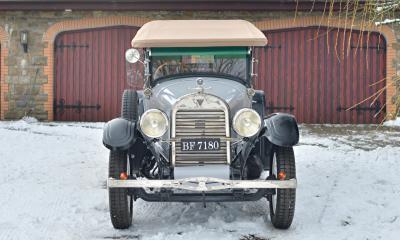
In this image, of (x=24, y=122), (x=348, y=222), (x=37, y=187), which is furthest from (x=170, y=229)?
(x=24, y=122)

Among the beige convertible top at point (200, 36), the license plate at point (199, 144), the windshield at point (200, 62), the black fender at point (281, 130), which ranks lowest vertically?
the license plate at point (199, 144)

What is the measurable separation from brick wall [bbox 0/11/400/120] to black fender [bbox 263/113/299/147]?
748cm

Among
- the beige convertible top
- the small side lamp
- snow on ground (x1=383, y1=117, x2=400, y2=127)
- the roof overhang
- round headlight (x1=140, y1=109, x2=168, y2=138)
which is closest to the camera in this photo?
round headlight (x1=140, y1=109, x2=168, y2=138)

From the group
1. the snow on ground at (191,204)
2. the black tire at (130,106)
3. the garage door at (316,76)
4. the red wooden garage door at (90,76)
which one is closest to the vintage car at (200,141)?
the snow on ground at (191,204)

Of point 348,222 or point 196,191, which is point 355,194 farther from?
point 196,191

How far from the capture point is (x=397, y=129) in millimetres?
10391

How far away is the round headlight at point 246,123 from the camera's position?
4230 millimetres

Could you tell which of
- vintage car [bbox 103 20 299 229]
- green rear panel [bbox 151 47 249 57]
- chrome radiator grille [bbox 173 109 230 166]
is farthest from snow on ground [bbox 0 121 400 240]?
green rear panel [bbox 151 47 249 57]

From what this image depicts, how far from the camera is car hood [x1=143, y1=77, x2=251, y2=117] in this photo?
4562 millimetres

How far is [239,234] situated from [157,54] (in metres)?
1.97

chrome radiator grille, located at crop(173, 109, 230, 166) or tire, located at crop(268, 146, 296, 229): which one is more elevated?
chrome radiator grille, located at crop(173, 109, 230, 166)

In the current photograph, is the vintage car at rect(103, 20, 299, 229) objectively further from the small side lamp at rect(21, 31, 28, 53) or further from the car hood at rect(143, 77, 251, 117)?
the small side lamp at rect(21, 31, 28, 53)

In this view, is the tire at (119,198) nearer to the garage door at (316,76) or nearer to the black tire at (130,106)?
the black tire at (130,106)

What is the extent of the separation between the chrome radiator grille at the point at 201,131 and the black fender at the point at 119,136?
397 millimetres
